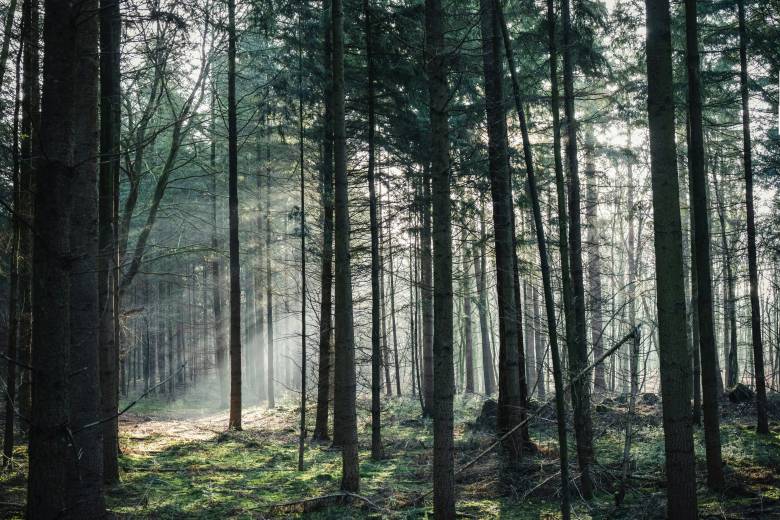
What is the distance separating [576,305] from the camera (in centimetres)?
805

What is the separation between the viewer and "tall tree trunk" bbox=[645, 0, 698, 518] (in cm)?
567

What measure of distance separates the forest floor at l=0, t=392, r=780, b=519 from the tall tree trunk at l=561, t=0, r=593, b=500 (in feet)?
1.06

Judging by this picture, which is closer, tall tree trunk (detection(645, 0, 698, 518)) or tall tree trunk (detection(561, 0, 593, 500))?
tall tree trunk (detection(645, 0, 698, 518))

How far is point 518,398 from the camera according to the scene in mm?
9461

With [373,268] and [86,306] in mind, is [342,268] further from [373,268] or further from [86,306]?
[86,306]

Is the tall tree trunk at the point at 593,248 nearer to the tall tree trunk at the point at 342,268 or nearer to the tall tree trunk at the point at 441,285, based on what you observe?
the tall tree trunk at the point at 441,285

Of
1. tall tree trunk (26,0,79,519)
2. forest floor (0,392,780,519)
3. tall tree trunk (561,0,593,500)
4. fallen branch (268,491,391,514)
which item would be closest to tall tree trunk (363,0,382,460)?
forest floor (0,392,780,519)

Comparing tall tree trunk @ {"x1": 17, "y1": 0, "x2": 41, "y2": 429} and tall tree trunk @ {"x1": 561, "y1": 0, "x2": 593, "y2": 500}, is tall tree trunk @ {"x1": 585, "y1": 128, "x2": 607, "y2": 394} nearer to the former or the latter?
tall tree trunk @ {"x1": 561, "y1": 0, "x2": 593, "y2": 500}

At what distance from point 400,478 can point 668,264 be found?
20.1 feet

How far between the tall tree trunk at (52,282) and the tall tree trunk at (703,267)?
7.75 meters

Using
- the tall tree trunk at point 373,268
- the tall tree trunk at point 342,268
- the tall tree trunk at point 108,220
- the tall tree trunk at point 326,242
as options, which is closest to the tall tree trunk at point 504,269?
the tall tree trunk at point 373,268

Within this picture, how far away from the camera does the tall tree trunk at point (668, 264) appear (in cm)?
567

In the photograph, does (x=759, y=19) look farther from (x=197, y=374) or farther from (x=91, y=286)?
(x=197, y=374)

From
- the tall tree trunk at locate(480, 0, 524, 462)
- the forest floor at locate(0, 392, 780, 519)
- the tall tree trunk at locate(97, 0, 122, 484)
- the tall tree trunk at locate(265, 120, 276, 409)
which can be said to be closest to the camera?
the forest floor at locate(0, 392, 780, 519)
